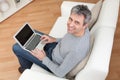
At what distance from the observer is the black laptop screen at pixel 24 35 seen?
76.3 inches

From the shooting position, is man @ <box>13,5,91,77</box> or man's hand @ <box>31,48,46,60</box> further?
man's hand @ <box>31,48,46,60</box>

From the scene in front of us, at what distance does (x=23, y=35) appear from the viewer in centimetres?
197

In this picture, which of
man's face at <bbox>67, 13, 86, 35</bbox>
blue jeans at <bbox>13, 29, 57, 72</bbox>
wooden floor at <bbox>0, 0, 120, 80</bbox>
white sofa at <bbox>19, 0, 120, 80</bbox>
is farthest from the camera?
wooden floor at <bbox>0, 0, 120, 80</bbox>

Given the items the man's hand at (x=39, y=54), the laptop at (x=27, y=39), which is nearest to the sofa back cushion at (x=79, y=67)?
the man's hand at (x=39, y=54)

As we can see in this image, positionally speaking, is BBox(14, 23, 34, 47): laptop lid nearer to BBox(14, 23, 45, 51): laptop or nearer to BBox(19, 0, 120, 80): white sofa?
BBox(14, 23, 45, 51): laptop

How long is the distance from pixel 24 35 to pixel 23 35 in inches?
0.4

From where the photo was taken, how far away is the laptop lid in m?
1.92

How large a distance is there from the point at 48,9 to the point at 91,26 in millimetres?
1580

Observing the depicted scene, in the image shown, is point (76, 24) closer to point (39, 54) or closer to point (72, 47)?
point (72, 47)

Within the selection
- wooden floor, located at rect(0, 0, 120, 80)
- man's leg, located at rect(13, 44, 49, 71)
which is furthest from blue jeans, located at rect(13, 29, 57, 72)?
wooden floor, located at rect(0, 0, 120, 80)

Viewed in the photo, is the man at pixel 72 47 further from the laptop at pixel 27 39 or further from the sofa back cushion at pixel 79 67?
the laptop at pixel 27 39

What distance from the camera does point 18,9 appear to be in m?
3.46

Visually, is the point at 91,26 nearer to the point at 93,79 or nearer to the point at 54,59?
the point at 54,59

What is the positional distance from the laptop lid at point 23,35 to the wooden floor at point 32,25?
0.59 m
